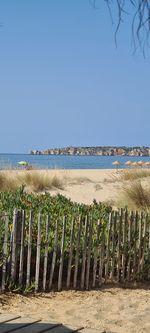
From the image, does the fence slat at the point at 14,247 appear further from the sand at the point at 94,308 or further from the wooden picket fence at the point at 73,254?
the sand at the point at 94,308

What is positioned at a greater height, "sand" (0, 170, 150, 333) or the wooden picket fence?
the wooden picket fence

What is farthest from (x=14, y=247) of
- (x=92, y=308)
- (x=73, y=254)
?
(x=92, y=308)

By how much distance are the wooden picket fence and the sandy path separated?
0.23m

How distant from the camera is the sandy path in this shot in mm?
5371

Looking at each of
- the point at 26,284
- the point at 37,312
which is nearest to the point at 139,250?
the point at 26,284

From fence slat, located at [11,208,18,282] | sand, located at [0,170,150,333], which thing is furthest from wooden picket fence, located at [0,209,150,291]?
sand, located at [0,170,150,333]

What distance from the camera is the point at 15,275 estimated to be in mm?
6418

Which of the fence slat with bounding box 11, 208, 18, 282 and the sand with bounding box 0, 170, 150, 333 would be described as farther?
the fence slat with bounding box 11, 208, 18, 282

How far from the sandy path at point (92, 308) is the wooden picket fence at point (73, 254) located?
233 mm

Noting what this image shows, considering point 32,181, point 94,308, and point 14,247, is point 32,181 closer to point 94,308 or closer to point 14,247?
point 14,247

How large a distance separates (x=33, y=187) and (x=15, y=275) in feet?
42.6

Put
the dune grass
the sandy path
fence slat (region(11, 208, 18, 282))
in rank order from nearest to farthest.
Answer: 1. the sandy path
2. fence slat (region(11, 208, 18, 282))
3. the dune grass

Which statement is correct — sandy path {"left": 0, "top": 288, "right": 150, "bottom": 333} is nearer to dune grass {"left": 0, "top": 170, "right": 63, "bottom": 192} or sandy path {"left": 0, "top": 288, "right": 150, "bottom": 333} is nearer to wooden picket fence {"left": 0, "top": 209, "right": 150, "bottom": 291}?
wooden picket fence {"left": 0, "top": 209, "right": 150, "bottom": 291}

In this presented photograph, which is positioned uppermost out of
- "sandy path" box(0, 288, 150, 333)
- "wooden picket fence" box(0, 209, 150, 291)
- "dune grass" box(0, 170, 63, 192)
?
"dune grass" box(0, 170, 63, 192)
